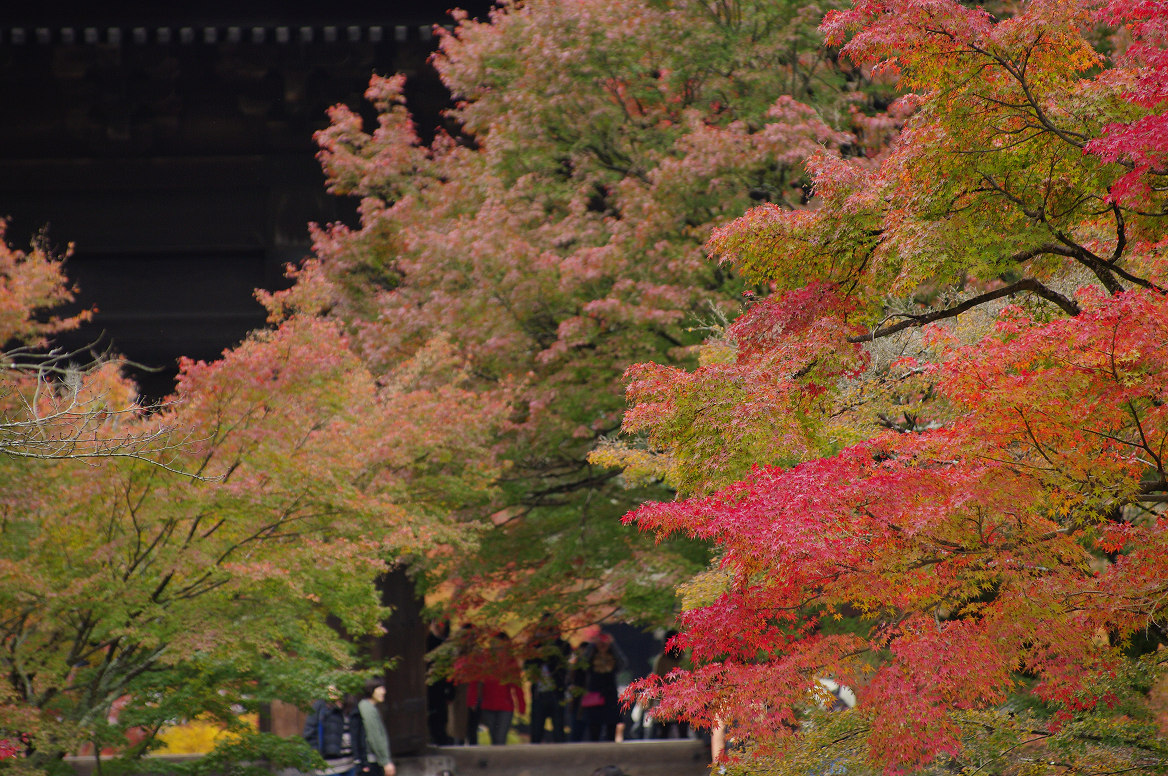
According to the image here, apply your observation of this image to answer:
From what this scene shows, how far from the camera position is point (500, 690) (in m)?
13.6

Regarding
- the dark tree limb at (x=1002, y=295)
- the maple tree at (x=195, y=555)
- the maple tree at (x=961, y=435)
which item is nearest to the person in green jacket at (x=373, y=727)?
the maple tree at (x=195, y=555)

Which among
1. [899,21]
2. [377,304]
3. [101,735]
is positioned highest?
[377,304]

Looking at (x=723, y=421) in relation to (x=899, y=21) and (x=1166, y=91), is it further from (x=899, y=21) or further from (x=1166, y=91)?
(x=1166, y=91)

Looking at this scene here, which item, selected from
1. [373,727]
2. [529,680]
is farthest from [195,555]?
[529,680]

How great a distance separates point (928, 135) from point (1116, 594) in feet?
8.00

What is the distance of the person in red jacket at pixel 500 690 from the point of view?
13.1 meters

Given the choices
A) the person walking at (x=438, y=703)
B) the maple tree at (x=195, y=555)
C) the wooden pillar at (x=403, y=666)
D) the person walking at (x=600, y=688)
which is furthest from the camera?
the person walking at (x=438, y=703)

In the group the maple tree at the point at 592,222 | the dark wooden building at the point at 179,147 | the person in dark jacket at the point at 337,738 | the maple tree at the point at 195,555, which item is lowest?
the person in dark jacket at the point at 337,738

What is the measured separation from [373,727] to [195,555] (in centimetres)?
276

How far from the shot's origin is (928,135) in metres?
5.63

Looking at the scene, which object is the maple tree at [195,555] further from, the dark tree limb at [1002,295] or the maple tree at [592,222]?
the dark tree limb at [1002,295]

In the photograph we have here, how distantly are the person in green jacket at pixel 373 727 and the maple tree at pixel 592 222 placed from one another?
8.20 feet

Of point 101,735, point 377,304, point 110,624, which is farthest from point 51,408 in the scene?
point 377,304

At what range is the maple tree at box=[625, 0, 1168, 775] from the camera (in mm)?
5062
